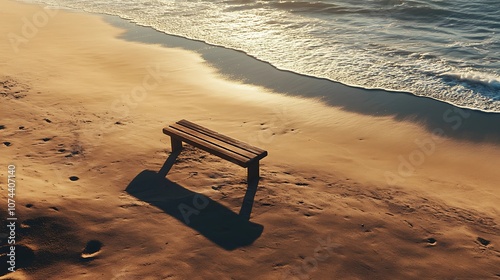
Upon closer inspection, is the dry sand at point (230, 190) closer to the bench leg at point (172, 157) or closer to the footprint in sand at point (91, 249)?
the footprint in sand at point (91, 249)

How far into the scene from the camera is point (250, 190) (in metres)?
6.48

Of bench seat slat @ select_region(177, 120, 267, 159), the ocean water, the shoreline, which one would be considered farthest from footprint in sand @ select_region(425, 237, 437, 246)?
the ocean water

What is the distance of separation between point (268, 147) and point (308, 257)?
3251 mm

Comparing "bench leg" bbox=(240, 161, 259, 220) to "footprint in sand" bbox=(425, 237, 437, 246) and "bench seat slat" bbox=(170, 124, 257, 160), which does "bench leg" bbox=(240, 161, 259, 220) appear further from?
"footprint in sand" bbox=(425, 237, 437, 246)

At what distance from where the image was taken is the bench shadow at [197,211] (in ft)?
17.7

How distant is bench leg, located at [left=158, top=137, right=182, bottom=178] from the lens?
22.7 feet

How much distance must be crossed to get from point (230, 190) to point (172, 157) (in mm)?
1420

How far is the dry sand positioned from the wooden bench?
16 cm

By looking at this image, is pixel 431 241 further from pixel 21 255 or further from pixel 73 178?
pixel 73 178

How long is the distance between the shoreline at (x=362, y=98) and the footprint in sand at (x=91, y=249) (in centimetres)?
663

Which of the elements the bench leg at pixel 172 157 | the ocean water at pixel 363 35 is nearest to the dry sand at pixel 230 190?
the bench leg at pixel 172 157

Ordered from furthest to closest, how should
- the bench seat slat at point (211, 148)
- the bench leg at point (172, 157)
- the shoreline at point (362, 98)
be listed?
the shoreline at point (362, 98) → the bench leg at point (172, 157) → the bench seat slat at point (211, 148)

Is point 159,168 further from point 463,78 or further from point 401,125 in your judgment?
point 463,78

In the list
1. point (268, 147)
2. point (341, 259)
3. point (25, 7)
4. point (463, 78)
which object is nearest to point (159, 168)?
point (268, 147)
